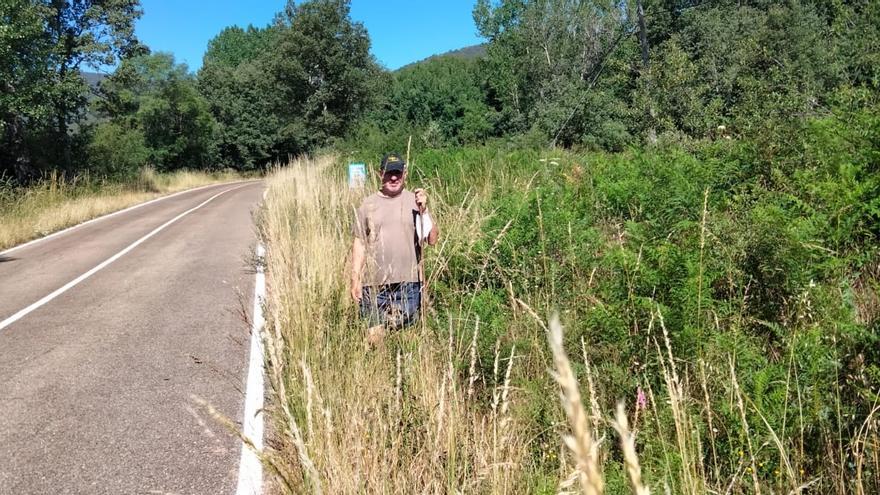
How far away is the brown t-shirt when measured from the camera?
4.54 metres

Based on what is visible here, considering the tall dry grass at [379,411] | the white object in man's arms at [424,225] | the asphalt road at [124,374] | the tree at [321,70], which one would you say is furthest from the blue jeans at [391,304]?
the tree at [321,70]

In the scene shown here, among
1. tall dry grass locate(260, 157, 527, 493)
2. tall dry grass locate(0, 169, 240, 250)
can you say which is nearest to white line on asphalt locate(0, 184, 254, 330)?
tall dry grass locate(0, 169, 240, 250)

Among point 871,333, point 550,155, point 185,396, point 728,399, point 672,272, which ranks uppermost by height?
point 550,155

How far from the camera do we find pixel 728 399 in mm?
2551

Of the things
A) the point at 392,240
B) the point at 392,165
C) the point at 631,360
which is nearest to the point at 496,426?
the point at 631,360

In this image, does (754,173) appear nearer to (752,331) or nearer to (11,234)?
(752,331)

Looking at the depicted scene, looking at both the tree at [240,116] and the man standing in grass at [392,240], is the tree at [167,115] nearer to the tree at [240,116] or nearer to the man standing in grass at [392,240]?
the tree at [240,116]

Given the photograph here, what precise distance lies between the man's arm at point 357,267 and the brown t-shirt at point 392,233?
8 cm

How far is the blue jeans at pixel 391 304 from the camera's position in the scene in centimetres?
381

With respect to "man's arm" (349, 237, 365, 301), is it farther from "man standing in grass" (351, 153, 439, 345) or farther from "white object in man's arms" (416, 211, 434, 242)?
"white object in man's arms" (416, 211, 434, 242)

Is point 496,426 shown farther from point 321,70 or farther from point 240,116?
point 240,116

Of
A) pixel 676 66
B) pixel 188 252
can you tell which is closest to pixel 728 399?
pixel 188 252

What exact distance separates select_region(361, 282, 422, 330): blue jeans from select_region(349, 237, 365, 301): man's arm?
2.4 inches

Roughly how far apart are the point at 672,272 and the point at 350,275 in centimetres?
246
